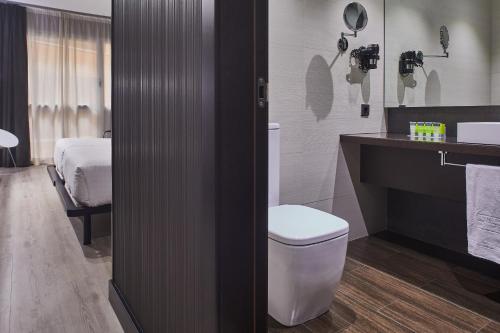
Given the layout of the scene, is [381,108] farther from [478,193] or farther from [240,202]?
[240,202]

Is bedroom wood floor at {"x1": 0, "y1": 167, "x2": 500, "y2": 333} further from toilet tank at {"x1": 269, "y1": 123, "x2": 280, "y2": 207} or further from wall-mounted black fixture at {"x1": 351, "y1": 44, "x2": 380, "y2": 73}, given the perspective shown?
wall-mounted black fixture at {"x1": 351, "y1": 44, "x2": 380, "y2": 73}

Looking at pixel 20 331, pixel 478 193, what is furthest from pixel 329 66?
pixel 20 331

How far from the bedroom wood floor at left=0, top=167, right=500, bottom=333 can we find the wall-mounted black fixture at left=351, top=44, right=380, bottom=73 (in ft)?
4.16

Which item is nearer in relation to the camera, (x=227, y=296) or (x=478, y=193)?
(x=227, y=296)

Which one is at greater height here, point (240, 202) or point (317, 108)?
point (317, 108)

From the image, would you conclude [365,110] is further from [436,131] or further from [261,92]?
[261,92]

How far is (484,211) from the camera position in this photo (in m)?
1.80

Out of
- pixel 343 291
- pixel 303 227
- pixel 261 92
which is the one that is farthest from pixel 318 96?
pixel 261 92

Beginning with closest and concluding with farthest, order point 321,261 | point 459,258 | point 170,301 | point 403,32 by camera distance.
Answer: point 170,301, point 321,261, point 459,258, point 403,32

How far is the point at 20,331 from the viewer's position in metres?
1.63

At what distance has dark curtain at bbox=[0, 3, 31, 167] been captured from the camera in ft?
19.4

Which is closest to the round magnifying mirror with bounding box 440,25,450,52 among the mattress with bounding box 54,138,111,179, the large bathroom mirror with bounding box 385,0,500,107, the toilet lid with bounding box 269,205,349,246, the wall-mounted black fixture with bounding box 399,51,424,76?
the large bathroom mirror with bounding box 385,0,500,107

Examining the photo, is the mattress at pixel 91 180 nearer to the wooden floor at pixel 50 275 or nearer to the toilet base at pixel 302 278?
the wooden floor at pixel 50 275

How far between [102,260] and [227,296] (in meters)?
1.87
